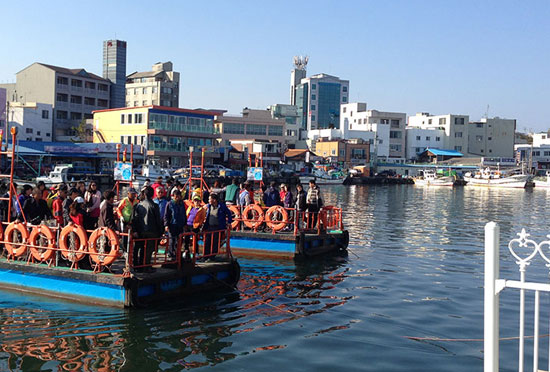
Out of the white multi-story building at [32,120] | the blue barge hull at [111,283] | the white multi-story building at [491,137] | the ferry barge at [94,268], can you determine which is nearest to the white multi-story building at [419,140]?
the white multi-story building at [491,137]

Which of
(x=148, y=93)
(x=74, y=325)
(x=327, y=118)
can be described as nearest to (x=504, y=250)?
(x=74, y=325)

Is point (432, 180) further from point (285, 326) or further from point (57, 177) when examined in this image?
point (285, 326)

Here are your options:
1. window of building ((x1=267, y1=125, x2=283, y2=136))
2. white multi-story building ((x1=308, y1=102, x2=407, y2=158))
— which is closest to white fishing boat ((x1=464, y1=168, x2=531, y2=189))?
white multi-story building ((x1=308, y1=102, x2=407, y2=158))

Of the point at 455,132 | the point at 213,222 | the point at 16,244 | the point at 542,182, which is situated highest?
the point at 455,132

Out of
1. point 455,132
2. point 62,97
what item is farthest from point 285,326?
point 455,132

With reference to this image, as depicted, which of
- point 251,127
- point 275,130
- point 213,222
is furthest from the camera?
point 275,130

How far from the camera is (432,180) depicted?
311 ft

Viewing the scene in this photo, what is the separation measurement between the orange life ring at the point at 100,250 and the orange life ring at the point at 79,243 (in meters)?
0.20

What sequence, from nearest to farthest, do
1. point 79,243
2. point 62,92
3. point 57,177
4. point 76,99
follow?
1. point 79,243
2. point 57,177
3. point 62,92
4. point 76,99

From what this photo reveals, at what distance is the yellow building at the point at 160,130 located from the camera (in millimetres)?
73625

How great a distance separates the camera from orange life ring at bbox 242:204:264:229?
826 inches

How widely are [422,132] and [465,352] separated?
11255 cm

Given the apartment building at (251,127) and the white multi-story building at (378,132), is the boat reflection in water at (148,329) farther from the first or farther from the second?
the white multi-story building at (378,132)

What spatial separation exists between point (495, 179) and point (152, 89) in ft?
207
